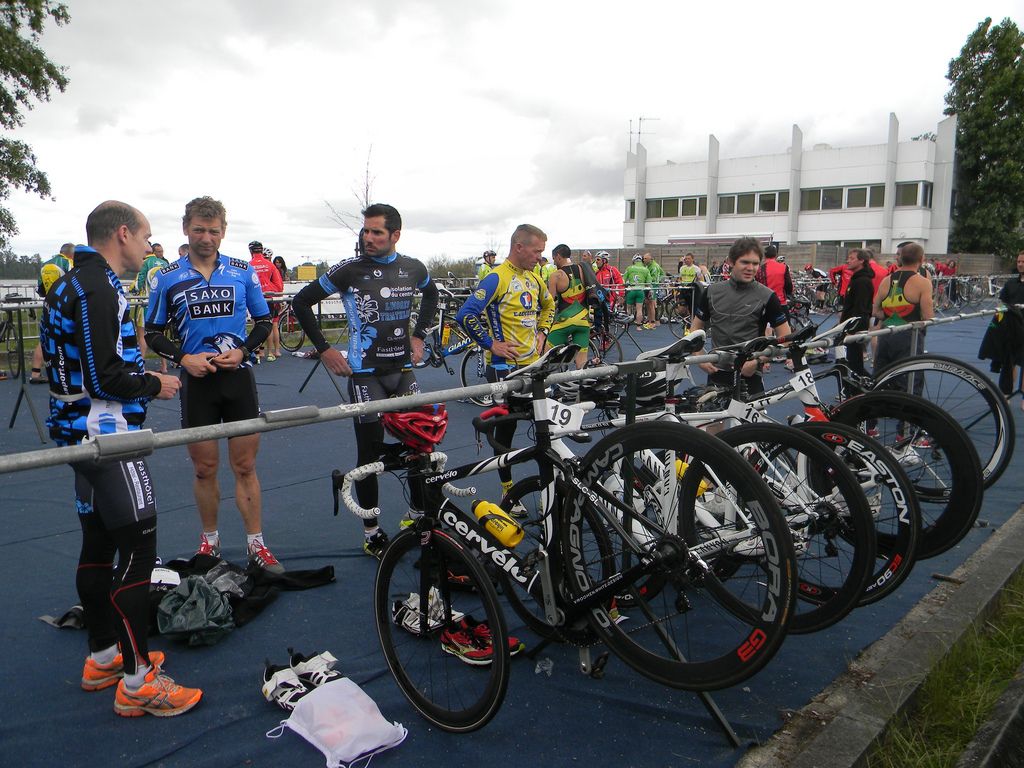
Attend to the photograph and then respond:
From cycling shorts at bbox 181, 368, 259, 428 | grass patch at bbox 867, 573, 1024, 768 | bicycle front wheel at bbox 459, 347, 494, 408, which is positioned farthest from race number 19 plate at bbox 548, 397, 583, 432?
bicycle front wheel at bbox 459, 347, 494, 408

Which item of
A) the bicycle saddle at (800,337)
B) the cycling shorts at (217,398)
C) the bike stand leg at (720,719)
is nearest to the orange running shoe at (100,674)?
the cycling shorts at (217,398)

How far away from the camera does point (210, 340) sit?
382 centimetres

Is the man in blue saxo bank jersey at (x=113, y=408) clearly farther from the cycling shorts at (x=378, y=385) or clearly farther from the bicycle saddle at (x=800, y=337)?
the bicycle saddle at (x=800, y=337)

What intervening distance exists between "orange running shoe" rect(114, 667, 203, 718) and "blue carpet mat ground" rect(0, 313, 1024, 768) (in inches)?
1.4

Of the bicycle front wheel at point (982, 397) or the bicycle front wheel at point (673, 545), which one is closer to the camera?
the bicycle front wheel at point (673, 545)

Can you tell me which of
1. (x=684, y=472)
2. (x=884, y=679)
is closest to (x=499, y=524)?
(x=684, y=472)

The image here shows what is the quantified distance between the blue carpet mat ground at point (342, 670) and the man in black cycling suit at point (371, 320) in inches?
29.2

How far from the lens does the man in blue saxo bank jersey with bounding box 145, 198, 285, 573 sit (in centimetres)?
374

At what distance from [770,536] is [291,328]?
49.7 feet

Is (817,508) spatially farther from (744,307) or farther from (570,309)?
(570,309)

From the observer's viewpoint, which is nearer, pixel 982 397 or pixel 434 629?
pixel 434 629

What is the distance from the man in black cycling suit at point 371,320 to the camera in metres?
4.30

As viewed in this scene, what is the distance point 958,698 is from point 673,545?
1.39 m

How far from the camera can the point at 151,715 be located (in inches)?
107
